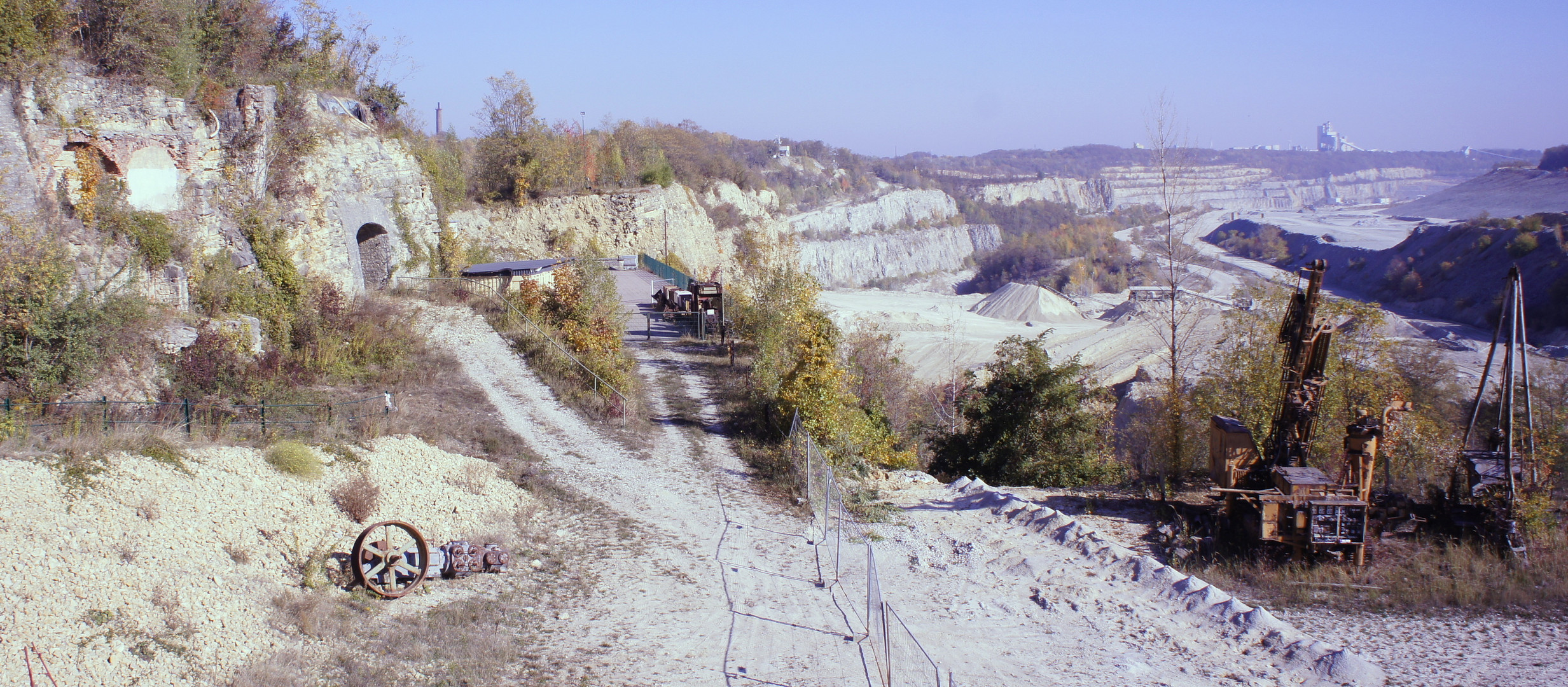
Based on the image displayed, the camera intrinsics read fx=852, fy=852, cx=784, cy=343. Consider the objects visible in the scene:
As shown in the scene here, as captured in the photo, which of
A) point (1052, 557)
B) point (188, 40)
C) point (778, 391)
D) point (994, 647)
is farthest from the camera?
point (188, 40)

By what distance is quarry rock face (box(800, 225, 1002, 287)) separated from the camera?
94375 millimetres

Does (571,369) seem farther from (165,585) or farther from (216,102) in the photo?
(165,585)

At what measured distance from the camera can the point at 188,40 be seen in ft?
66.5

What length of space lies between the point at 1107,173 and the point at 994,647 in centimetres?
19997

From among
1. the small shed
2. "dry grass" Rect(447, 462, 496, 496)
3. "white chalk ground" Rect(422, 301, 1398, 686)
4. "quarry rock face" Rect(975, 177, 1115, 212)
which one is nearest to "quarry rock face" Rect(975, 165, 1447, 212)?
"quarry rock face" Rect(975, 177, 1115, 212)

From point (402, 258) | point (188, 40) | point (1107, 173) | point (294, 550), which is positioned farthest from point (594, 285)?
point (1107, 173)

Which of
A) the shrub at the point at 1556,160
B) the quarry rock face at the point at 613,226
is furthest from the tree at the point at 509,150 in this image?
the shrub at the point at 1556,160

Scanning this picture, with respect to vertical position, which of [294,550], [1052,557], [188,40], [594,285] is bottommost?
[1052,557]

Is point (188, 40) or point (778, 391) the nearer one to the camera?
point (778, 391)

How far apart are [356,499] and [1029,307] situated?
2387 inches

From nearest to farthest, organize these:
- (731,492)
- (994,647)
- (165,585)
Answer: (165,585)
(994,647)
(731,492)

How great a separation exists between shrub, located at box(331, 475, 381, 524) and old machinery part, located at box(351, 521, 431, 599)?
3.48ft

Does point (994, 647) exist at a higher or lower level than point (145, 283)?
lower

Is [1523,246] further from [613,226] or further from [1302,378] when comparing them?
[613,226]
